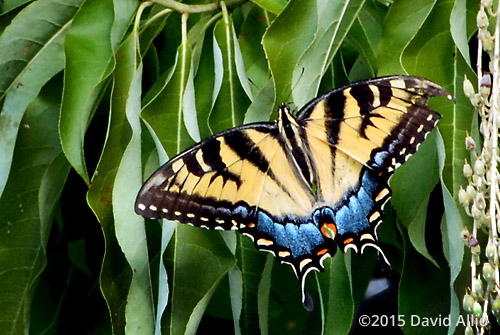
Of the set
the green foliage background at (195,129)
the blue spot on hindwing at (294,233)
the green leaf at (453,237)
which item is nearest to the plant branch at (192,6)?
the green foliage background at (195,129)

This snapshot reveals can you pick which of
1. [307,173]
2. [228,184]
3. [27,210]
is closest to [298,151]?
[307,173]

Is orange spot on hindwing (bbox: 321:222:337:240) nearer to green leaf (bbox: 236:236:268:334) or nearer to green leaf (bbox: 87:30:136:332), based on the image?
green leaf (bbox: 236:236:268:334)

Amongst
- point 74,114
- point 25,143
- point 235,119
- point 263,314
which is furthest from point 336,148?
point 25,143

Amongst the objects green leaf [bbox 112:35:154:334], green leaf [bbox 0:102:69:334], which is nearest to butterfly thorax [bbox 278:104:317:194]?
green leaf [bbox 112:35:154:334]

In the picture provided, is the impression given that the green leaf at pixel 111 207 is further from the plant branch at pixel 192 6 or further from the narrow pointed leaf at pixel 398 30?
the narrow pointed leaf at pixel 398 30

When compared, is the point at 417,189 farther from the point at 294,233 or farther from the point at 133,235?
the point at 133,235

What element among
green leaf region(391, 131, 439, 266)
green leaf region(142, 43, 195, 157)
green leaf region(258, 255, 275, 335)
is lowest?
green leaf region(258, 255, 275, 335)

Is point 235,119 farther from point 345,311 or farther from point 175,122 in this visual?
point 345,311
